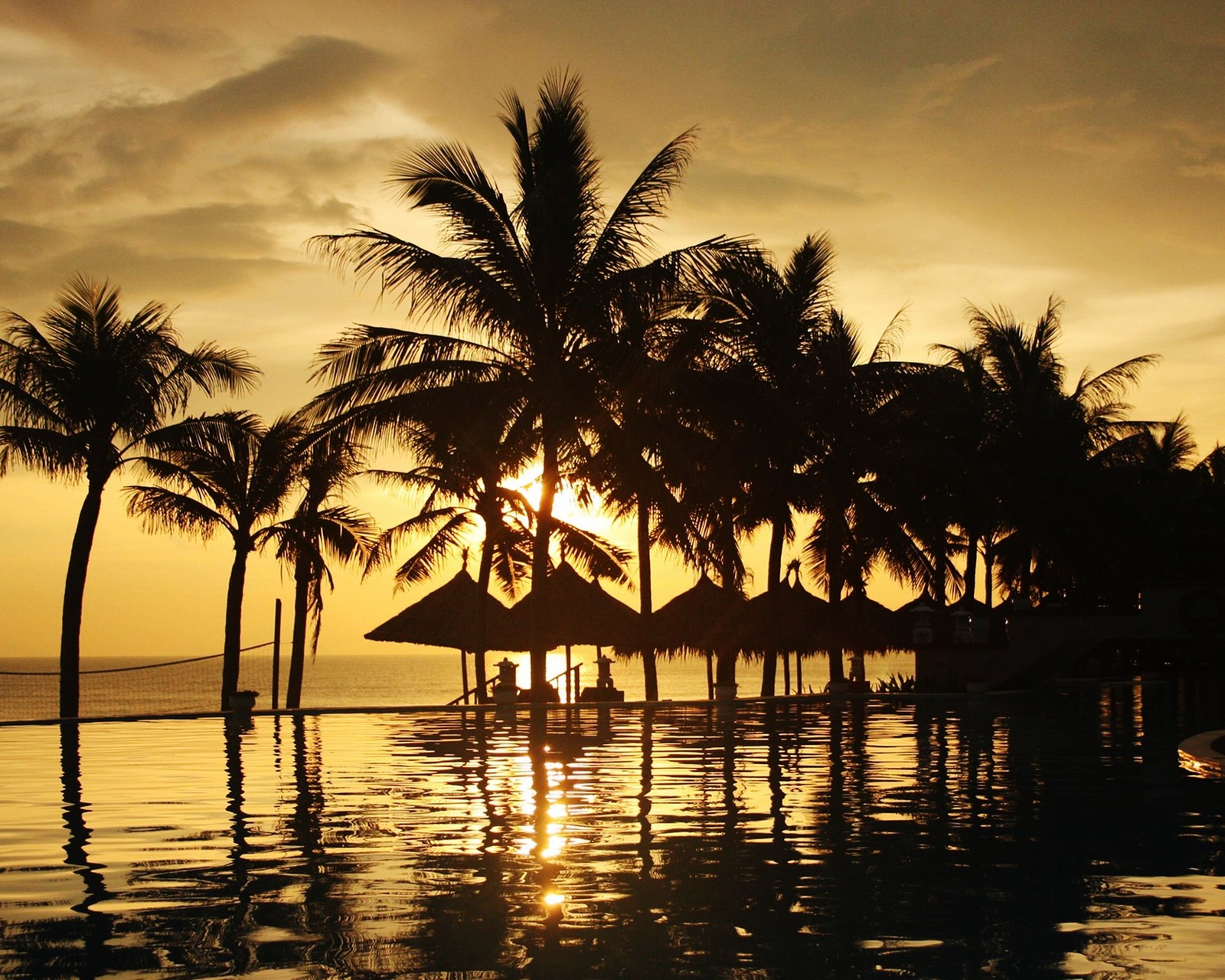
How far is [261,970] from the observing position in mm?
5594

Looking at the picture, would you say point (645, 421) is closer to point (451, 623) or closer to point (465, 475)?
point (465, 475)

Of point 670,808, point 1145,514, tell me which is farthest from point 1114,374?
point 670,808

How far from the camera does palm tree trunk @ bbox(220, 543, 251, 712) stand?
2934cm

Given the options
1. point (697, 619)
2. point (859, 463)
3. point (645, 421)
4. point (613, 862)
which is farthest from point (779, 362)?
point (613, 862)

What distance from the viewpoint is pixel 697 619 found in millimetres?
32562

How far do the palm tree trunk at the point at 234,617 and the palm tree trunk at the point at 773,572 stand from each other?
37.3ft

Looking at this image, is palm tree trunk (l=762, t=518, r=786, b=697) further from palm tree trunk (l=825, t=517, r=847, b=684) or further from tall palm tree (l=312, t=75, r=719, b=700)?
tall palm tree (l=312, t=75, r=719, b=700)

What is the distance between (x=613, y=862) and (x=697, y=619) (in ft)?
80.8

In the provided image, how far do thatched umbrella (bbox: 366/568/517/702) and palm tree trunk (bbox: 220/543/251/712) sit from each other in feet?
12.6

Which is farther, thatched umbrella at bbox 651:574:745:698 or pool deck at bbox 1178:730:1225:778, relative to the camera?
thatched umbrella at bbox 651:574:745:698

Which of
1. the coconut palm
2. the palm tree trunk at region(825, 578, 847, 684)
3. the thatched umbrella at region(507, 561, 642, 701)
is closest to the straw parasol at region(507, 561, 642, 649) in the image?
the thatched umbrella at region(507, 561, 642, 701)

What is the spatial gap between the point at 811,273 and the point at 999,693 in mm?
9654

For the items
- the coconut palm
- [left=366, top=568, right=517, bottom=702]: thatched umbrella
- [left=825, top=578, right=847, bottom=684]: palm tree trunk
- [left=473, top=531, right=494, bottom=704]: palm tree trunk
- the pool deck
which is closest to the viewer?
the pool deck

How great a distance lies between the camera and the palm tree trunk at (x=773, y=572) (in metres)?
29.0
